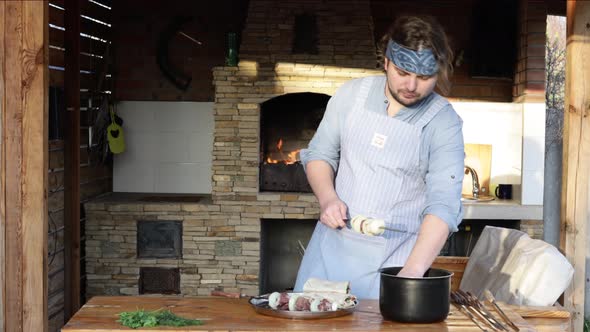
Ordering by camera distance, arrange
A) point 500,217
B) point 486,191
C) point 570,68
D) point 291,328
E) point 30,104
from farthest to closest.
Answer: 1. point 486,191
2. point 500,217
3. point 570,68
4. point 30,104
5. point 291,328

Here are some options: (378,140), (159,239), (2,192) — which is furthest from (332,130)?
(159,239)

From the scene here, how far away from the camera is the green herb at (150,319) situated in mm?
2850

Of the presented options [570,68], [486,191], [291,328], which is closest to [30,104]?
[291,328]

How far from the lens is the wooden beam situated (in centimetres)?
685

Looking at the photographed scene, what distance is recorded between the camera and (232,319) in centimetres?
297

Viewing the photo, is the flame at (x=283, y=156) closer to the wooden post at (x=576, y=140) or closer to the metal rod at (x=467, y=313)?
the wooden post at (x=576, y=140)

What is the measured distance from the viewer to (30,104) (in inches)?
149

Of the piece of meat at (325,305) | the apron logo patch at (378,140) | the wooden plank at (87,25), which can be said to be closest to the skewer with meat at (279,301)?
the piece of meat at (325,305)

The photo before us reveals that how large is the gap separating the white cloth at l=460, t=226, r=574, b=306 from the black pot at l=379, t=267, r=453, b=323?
1.18m

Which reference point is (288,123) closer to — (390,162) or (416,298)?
(390,162)

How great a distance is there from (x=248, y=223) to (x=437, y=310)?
467cm

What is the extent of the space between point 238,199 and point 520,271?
368 centimetres

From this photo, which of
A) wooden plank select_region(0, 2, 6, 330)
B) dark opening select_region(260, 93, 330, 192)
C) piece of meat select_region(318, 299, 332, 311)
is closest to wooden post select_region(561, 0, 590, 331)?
piece of meat select_region(318, 299, 332, 311)

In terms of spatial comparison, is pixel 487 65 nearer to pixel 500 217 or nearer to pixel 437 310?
pixel 500 217
